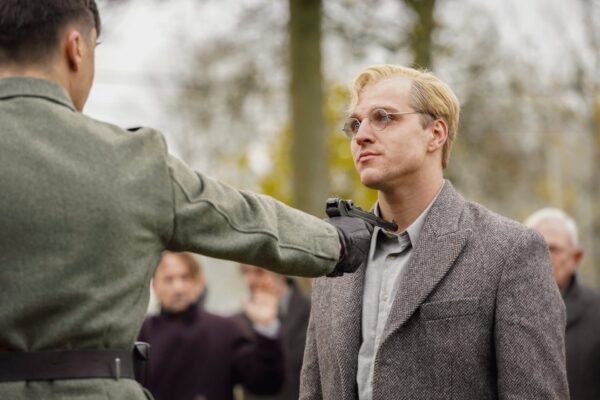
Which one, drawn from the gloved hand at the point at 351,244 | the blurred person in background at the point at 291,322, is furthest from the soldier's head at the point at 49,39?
the blurred person in background at the point at 291,322

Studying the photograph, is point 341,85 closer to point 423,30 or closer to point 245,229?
point 423,30

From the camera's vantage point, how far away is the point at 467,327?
4203mm

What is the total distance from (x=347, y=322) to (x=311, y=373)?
14.1 inches

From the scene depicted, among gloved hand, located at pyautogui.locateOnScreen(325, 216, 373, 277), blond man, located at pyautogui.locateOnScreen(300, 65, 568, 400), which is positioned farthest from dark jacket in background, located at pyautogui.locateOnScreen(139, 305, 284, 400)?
gloved hand, located at pyautogui.locateOnScreen(325, 216, 373, 277)

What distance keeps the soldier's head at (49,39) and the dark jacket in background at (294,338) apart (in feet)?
19.6

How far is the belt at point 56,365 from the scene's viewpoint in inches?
121

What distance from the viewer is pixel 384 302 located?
4445 millimetres

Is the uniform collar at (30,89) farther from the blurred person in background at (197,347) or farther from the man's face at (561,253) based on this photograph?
the man's face at (561,253)

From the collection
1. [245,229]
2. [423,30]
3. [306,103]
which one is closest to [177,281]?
[245,229]

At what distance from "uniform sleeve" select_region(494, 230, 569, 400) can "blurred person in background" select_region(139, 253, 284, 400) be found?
3.88m

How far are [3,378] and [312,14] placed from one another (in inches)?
492

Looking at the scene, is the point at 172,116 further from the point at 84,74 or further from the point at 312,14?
the point at 84,74

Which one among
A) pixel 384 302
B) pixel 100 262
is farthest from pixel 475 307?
pixel 100 262

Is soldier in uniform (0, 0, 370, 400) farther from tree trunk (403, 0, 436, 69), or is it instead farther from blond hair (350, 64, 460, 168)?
tree trunk (403, 0, 436, 69)
